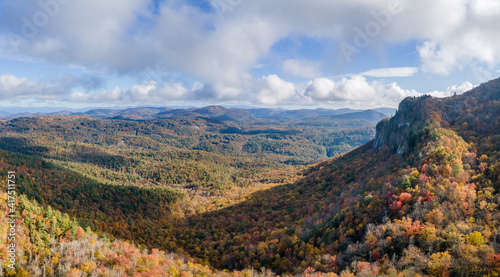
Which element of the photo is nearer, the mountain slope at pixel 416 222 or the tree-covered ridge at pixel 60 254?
the mountain slope at pixel 416 222

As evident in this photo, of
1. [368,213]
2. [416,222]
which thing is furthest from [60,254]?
[416,222]

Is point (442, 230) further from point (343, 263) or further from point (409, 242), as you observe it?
point (343, 263)

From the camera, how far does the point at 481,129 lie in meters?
112

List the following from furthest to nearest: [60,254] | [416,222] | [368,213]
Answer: [368,213], [60,254], [416,222]

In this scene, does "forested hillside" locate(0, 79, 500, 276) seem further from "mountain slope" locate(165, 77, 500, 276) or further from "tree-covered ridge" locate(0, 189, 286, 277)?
"tree-covered ridge" locate(0, 189, 286, 277)

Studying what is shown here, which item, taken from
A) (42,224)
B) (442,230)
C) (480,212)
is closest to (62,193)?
(42,224)

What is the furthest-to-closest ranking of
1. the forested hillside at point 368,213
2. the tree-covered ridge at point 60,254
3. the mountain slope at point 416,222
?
the tree-covered ridge at point 60,254
the forested hillside at point 368,213
the mountain slope at point 416,222

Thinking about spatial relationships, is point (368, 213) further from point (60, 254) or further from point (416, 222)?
point (60, 254)

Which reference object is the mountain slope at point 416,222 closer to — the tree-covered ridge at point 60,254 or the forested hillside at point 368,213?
the forested hillside at point 368,213

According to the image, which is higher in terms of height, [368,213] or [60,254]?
[368,213]

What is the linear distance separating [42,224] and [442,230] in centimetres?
11060

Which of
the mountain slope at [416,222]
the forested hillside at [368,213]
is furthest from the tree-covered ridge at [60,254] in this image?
the mountain slope at [416,222]

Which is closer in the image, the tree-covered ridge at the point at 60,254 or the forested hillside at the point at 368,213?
the forested hillside at the point at 368,213

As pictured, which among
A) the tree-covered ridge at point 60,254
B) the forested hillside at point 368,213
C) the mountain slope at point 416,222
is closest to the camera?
the mountain slope at point 416,222
